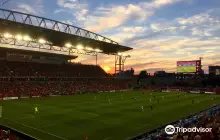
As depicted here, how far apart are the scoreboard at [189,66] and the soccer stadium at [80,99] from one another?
350 mm

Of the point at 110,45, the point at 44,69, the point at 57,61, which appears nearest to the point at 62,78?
the point at 44,69

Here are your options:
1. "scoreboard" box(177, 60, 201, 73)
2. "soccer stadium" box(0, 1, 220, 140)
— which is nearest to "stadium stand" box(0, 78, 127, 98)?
"soccer stadium" box(0, 1, 220, 140)

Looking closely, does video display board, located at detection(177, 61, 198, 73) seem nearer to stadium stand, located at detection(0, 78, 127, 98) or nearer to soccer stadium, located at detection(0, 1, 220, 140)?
soccer stadium, located at detection(0, 1, 220, 140)

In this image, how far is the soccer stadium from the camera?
2208 cm

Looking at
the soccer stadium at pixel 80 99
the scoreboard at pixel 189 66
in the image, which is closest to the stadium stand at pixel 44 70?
the soccer stadium at pixel 80 99

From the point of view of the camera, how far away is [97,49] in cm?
7362

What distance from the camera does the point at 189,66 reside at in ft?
285

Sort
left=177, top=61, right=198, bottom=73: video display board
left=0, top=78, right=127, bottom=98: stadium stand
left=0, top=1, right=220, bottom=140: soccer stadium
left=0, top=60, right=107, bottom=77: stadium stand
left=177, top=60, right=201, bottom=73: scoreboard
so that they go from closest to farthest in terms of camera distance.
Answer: left=0, top=1, right=220, bottom=140: soccer stadium < left=0, top=78, right=127, bottom=98: stadium stand < left=0, top=60, right=107, bottom=77: stadium stand < left=177, top=60, right=201, bottom=73: scoreboard < left=177, top=61, right=198, bottom=73: video display board

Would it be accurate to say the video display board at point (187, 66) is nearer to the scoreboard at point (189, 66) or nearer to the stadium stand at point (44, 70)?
the scoreboard at point (189, 66)

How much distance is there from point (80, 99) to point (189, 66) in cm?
5167

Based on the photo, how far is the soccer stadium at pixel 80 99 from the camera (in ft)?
72.4

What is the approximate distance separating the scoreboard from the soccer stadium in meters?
0.35

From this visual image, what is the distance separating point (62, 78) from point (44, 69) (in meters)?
6.68

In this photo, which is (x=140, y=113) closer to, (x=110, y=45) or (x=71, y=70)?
(x=110, y=45)
